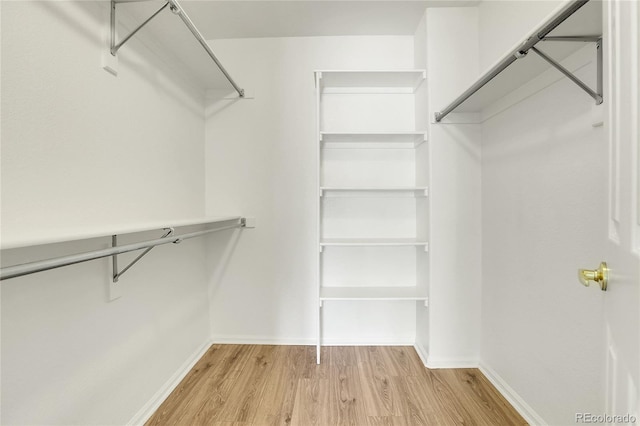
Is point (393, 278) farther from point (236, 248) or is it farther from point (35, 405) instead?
point (35, 405)

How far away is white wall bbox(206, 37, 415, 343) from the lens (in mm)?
2158

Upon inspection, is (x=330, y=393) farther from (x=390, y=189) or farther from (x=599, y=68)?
(x=599, y=68)

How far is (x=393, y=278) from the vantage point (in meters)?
2.15

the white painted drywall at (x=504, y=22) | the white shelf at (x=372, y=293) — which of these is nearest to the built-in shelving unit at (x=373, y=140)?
the white painted drywall at (x=504, y=22)

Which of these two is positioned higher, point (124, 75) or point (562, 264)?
point (124, 75)

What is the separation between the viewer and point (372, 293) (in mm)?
1987

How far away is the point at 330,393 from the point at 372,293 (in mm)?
662

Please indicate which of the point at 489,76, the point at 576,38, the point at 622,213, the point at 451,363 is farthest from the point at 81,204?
the point at 451,363

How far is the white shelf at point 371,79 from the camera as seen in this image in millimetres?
1867

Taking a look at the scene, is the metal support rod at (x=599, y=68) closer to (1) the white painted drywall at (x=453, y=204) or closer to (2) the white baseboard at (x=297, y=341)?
(1) the white painted drywall at (x=453, y=204)

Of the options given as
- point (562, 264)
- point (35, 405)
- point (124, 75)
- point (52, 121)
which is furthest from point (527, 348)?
point (124, 75)

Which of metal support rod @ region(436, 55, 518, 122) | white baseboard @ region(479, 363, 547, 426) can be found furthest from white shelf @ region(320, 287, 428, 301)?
metal support rod @ region(436, 55, 518, 122)

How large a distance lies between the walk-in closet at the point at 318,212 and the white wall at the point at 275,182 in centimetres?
2

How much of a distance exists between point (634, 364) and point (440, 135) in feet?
5.12
